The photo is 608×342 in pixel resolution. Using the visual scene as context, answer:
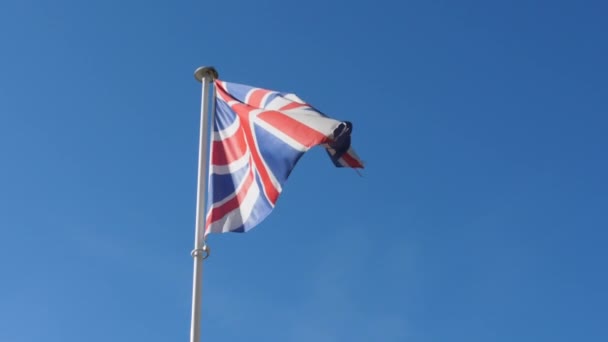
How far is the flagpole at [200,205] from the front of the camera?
13204 millimetres

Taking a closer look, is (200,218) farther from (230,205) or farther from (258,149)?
(258,149)

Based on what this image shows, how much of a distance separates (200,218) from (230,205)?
2.20 ft

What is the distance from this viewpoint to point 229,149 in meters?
15.5

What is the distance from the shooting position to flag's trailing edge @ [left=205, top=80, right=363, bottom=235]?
14094 mm

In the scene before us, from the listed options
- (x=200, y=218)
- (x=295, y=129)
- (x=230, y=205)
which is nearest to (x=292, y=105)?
(x=295, y=129)

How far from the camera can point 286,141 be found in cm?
1441

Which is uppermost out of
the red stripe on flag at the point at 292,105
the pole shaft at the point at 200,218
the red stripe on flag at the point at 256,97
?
the red stripe on flag at the point at 256,97

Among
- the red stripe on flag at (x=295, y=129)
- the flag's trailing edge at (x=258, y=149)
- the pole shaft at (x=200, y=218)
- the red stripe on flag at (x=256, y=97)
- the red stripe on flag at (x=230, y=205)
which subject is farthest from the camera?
the red stripe on flag at (x=256, y=97)

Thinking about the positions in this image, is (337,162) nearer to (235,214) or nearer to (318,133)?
(318,133)

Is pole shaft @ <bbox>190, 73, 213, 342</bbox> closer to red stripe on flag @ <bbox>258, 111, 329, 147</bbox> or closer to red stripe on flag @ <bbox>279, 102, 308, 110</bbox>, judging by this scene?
red stripe on flag @ <bbox>258, 111, 329, 147</bbox>

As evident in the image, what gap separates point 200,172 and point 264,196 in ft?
3.93

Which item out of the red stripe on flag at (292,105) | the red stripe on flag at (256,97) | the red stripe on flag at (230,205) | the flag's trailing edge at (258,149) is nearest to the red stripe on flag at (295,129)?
the flag's trailing edge at (258,149)

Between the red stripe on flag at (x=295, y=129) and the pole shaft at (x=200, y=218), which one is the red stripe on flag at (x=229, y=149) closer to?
the pole shaft at (x=200, y=218)

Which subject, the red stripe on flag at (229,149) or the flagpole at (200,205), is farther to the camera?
the red stripe on flag at (229,149)
